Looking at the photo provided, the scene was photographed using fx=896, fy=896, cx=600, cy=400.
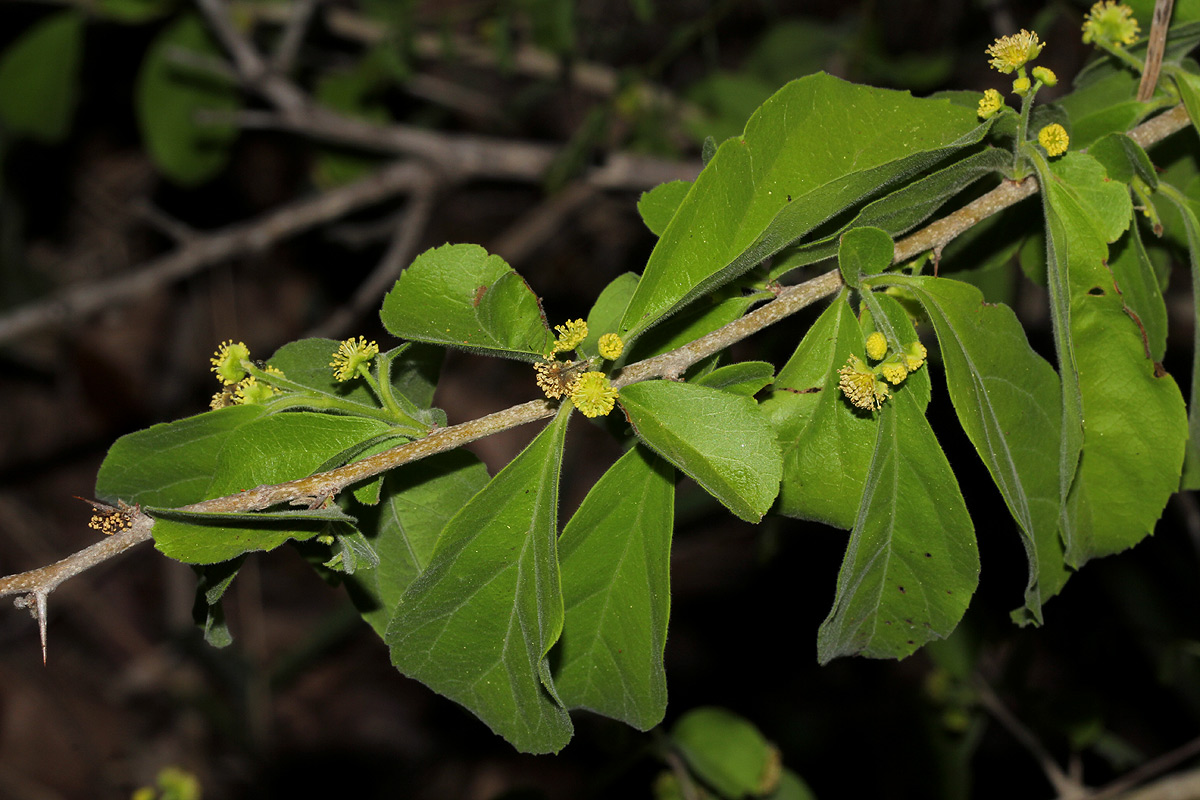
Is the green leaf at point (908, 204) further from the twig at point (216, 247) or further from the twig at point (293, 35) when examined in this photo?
the twig at point (293, 35)

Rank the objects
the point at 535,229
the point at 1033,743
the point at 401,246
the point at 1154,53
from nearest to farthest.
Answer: the point at 1154,53 < the point at 1033,743 < the point at 401,246 < the point at 535,229

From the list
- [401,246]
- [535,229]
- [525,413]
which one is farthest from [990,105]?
[535,229]

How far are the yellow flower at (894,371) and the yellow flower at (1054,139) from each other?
18.2 inches

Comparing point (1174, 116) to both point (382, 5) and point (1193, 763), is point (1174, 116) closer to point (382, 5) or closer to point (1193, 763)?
point (1193, 763)

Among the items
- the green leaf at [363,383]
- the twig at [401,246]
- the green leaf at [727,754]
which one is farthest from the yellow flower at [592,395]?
the twig at [401,246]

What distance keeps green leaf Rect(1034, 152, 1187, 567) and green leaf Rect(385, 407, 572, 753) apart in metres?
0.83

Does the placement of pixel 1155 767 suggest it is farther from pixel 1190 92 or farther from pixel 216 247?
pixel 216 247

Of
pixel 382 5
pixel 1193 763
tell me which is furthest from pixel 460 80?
pixel 1193 763

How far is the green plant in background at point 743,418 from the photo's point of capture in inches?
53.9

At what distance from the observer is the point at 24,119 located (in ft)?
15.3

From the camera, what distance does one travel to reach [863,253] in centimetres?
146

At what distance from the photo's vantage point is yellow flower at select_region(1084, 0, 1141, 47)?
171cm

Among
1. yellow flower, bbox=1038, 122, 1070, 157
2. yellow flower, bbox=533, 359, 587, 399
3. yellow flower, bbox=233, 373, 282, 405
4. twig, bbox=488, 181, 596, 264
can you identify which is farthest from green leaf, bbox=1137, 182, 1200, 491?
twig, bbox=488, 181, 596, 264

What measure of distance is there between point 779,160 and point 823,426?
1.49 feet
